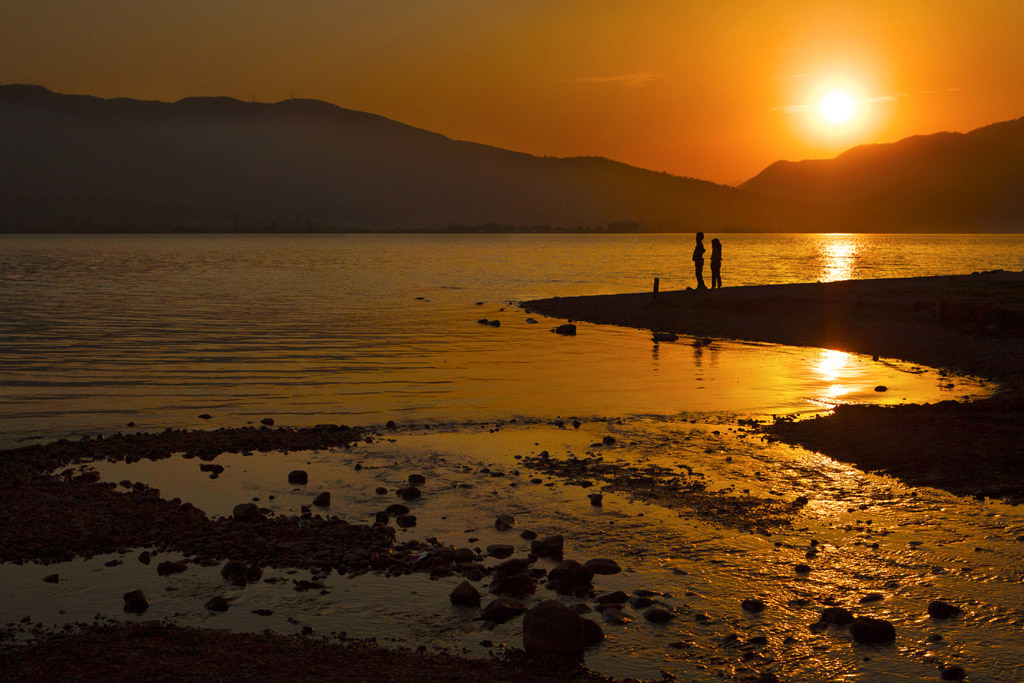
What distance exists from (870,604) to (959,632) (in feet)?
2.69

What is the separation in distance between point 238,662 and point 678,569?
189 inches

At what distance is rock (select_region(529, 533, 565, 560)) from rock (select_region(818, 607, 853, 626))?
295 centimetres

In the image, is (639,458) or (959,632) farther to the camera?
(639,458)

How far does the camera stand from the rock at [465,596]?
873 cm

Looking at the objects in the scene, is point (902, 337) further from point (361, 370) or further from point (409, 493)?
point (409, 493)

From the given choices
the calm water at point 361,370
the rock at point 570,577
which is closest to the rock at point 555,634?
the rock at point 570,577

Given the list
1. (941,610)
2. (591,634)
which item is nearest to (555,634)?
(591,634)

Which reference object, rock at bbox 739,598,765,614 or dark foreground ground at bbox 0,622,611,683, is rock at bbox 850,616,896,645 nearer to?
rock at bbox 739,598,765,614

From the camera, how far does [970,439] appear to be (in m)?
15.0

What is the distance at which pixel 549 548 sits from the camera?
10.1 meters

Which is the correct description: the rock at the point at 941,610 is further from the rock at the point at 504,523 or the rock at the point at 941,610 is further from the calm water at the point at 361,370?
the calm water at the point at 361,370

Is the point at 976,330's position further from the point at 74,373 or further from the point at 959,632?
the point at 74,373

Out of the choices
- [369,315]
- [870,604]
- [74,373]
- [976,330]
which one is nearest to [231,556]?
[870,604]

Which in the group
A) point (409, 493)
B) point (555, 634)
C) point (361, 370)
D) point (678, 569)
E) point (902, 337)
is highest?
point (902, 337)
